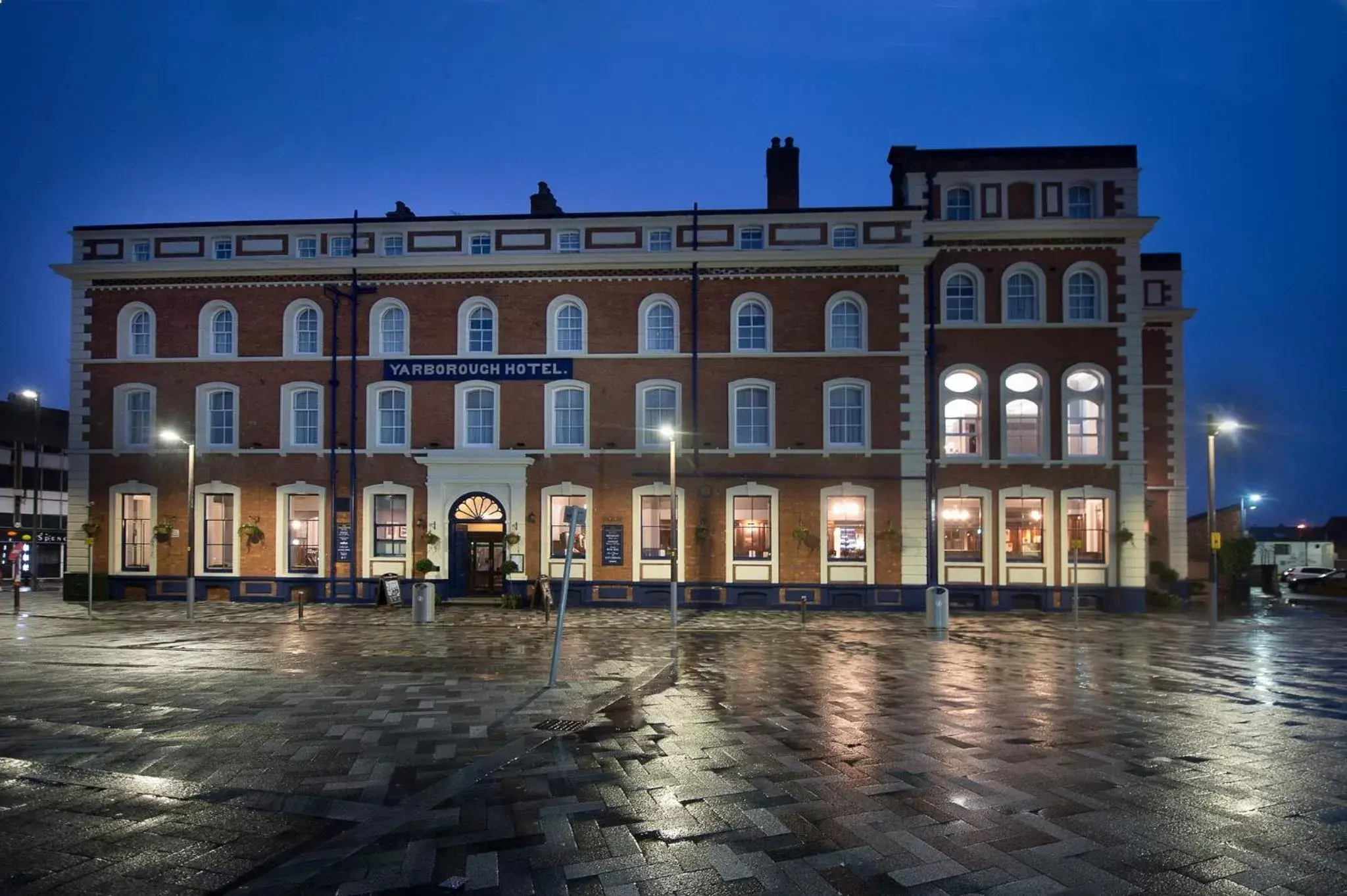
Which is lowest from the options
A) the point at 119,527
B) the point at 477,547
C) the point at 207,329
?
the point at 477,547

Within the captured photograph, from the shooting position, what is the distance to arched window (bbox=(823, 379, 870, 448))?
85.1 ft

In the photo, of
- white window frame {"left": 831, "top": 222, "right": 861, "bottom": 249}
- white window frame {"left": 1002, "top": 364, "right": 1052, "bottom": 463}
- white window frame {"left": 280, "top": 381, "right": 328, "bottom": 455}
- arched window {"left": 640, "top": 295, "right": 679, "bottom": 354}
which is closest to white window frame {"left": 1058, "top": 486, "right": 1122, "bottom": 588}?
white window frame {"left": 1002, "top": 364, "right": 1052, "bottom": 463}

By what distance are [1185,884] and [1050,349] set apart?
75.3 feet

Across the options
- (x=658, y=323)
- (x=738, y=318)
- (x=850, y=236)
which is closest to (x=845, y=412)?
(x=738, y=318)

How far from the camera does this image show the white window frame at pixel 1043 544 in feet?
84.2

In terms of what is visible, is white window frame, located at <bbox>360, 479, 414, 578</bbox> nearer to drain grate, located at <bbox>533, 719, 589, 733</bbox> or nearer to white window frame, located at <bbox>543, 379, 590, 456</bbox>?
white window frame, located at <bbox>543, 379, 590, 456</bbox>

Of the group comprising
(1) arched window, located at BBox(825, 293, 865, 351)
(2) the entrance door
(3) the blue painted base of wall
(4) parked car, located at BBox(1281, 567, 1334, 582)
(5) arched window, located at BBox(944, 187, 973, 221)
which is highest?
(5) arched window, located at BBox(944, 187, 973, 221)

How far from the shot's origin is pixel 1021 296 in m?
26.3

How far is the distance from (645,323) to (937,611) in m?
12.9

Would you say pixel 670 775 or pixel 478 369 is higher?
pixel 478 369

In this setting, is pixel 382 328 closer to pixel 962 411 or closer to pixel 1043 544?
pixel 962 411

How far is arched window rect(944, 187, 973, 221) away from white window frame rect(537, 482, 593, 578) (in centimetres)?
1345

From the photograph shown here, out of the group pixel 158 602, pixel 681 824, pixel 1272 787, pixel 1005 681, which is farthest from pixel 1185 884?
pixel 158 602

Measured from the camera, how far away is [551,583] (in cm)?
2598
